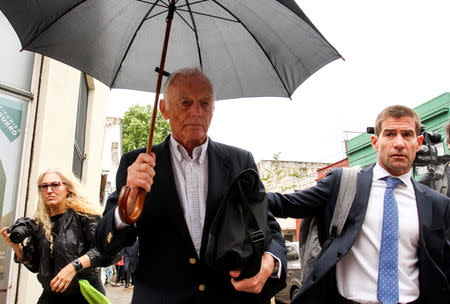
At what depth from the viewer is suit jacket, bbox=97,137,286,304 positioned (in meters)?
1.90

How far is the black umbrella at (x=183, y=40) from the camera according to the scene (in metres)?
2.36

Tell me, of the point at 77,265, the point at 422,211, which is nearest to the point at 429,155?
the point at 422,211

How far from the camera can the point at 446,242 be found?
2.54 m

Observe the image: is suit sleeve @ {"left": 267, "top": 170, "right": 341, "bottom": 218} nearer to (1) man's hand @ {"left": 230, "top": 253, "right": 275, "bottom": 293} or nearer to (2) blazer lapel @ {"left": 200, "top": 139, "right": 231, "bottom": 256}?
(2) blazer lapel @ {"left": 200, "top": 139, "right": 231, "bottom": 256}

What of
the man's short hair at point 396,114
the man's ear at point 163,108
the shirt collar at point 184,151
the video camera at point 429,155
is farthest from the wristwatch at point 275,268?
the video camera at point 429,155

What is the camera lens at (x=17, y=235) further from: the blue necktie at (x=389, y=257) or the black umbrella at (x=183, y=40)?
the blue necktie at (x=389, y=257)

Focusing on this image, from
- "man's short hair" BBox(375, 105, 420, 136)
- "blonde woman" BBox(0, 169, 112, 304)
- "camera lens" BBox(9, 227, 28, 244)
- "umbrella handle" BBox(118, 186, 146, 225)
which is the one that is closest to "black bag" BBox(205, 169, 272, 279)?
"umbrella handle" BBox(118, 186, 146, 225)

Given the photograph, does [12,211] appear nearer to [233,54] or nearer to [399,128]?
[233,54]

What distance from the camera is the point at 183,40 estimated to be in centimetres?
267

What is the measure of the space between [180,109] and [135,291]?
3.30ft

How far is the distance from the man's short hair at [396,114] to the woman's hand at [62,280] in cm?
268

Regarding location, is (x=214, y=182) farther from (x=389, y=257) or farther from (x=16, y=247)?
(x=16, y=247)

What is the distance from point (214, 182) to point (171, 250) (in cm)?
41

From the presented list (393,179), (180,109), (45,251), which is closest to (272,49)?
(180,109)
